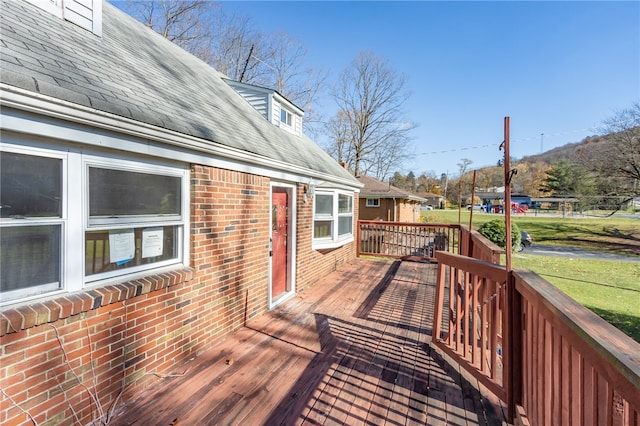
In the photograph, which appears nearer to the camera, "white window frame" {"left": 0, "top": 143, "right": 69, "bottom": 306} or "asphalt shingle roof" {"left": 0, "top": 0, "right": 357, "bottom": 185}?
"white window frame" {"left": 0, "top": 143, "right": 69, "bottom": 306}

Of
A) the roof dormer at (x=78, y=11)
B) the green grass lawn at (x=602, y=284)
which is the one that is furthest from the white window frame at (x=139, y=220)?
the green grass lawn at (x=602, y=284)

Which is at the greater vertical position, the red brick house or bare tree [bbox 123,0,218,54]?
bare tree [bbox 123,0,218,54]

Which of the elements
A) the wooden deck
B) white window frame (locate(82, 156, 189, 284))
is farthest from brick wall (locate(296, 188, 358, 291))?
white window frame (locate(82, 156, 189, 284))

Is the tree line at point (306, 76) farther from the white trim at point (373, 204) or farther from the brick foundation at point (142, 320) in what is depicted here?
the brick foundation at point (142, 320)

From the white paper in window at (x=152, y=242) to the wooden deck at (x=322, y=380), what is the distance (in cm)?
130

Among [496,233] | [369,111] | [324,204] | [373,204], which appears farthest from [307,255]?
[369,111]

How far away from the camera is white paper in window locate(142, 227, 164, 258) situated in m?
2.84

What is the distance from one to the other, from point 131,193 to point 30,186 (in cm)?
72

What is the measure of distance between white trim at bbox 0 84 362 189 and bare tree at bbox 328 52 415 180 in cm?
2389

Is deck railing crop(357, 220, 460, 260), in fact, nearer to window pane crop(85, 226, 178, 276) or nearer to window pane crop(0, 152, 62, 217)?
window pane crop(85, 226, 178, 276)

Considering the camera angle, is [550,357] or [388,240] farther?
[388,240]

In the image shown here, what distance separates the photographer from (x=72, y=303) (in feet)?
6.93

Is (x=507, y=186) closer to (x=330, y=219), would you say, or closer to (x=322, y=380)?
(x=322, y=380)

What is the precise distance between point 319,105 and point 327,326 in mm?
19209
